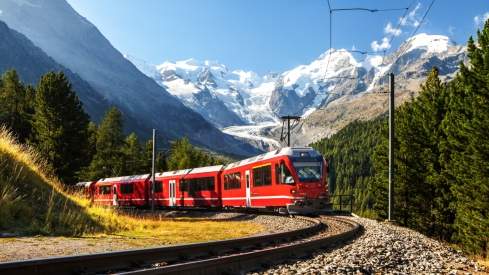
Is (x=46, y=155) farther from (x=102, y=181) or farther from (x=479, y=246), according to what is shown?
(x=479, y=246)

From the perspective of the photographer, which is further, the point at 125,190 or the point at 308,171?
the point at 125,190

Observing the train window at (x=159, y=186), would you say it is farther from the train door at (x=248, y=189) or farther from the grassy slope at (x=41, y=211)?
the grassy slope at (x=41, y=211)

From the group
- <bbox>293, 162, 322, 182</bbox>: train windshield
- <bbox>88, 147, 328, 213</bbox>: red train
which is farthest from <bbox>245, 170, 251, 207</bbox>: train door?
<bbox>293, 162, 322, 182</bbox>: train windshield

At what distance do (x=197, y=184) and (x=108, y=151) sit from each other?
46.3 meters

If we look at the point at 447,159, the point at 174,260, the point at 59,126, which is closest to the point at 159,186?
the point at 59,126

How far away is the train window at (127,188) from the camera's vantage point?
55000 mm

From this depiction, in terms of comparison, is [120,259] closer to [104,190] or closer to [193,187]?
[193,187]

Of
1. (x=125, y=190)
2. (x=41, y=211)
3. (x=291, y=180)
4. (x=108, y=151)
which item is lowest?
(x=125, y=190)

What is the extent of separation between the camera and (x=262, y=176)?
97.6ft

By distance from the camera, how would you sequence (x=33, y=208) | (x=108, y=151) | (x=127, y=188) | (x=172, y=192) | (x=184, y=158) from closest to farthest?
(x=33, y=208)
(x=172, y=192)
(x=127, y=188)
(x=108, y=151)
(x=184, y=158)

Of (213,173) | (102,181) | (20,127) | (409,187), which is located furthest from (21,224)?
(20,127)

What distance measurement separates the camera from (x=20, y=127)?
61875 millimetres

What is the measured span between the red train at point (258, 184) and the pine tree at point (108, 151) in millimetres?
36411

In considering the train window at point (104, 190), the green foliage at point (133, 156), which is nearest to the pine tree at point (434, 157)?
the train window at point (104, 190)
